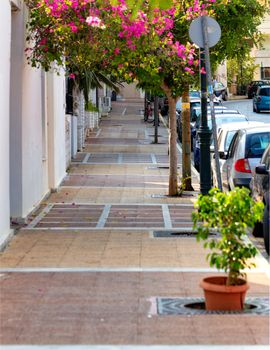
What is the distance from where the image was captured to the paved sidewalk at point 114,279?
7789mm

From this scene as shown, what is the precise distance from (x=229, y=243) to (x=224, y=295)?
0.48 meters

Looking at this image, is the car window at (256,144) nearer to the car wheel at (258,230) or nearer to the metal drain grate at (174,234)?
the metal drain grate at (174,234)

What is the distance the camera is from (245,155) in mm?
16906

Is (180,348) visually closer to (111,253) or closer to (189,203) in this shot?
(111,253)

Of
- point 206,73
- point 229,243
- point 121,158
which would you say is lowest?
point 121,158

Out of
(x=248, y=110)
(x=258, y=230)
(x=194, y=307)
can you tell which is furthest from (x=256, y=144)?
(x=248, y=110)

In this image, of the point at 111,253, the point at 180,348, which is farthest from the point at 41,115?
the point at 180,348

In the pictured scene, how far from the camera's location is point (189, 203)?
19.4 meters

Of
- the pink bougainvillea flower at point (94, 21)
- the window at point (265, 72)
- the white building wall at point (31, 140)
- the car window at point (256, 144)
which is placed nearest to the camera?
the pink bougainvillea flower at point (94, 21)

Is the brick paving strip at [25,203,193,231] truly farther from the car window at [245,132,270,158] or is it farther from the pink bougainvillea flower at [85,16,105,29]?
the pink bougainvillea flower at [85,16,105,29]

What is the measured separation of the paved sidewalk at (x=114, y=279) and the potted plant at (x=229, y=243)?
198 mm

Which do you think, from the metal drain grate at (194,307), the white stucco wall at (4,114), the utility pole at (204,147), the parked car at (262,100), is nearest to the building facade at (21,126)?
the white stucco wall at (4,114)

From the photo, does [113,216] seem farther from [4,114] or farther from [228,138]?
[228,138]

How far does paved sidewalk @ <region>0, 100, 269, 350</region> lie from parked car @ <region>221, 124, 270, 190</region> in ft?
3.85
